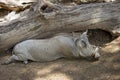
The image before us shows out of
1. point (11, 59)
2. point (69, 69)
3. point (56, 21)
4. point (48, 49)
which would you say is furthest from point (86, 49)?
point (11, 59)

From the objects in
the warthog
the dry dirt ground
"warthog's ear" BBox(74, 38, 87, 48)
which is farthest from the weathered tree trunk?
"warthog's ear" BBox(74, 38, 87, 48)

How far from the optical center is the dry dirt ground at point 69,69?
162 inches

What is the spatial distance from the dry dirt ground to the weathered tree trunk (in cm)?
47

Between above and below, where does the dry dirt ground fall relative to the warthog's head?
below

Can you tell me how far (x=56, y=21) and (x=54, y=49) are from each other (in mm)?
582

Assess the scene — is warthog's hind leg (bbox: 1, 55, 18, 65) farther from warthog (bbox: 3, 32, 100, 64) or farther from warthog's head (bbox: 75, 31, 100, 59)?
warthog's head (bbox: 75, 31, 100, 59)

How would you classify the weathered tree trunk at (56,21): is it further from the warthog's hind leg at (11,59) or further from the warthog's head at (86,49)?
the warthog's head at (86,49)

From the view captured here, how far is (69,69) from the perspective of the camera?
429cm

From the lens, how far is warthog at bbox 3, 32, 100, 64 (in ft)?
14.7

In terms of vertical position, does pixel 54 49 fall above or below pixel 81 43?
below

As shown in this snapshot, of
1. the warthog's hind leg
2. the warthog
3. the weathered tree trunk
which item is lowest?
the warthog's hind leg

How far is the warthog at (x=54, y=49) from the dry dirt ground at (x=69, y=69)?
10 centimetres

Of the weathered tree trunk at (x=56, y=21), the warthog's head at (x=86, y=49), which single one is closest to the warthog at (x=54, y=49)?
the warthog's head at (x=86, y=49)

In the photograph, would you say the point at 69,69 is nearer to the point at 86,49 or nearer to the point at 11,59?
the point at 86,49
